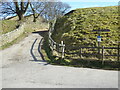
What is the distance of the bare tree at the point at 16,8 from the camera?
31873 millimetres

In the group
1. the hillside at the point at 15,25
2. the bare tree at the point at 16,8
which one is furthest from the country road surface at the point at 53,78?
the bare tree at the point at 16,8

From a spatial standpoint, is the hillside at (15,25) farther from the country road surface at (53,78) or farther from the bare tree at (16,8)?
the country road surface at (53,78)

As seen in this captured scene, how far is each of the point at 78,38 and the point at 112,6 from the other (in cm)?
1287

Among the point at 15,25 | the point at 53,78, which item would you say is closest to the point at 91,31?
the point at 53,78

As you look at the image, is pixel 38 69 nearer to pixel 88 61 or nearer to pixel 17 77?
pixel 17 77

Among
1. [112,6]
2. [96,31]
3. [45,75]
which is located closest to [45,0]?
[112,6]

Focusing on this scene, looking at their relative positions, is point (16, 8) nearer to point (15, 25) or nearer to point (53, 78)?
point (15, 25)

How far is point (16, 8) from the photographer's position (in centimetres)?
3206

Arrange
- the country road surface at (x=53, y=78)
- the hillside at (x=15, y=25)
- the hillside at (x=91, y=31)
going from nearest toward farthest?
the country road surface at (x=53, y=78) < the hillside at (x=91, y=31) < the hillside at (x=15, y=25)

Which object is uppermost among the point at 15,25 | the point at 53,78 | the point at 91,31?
the point at 15,25

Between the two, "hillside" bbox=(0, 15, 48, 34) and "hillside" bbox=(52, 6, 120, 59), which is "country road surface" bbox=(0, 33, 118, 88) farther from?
"hillside" bbox=(0, 15, 48, 34)

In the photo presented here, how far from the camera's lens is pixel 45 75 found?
7.41 meters

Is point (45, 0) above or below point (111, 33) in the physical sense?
above

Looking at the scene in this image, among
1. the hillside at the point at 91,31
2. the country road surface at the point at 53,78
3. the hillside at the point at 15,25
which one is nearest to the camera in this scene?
the country road surface at the point at 53,78
